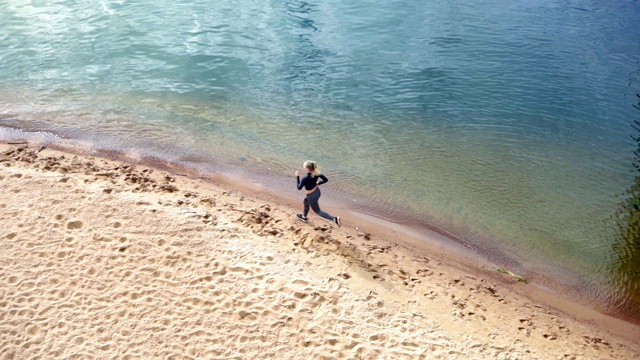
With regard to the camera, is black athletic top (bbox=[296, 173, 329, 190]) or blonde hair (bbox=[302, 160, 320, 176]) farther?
black athletic top (bbox=[296, 173, 329, 190])

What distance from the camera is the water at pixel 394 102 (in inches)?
515

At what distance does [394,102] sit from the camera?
1802cm

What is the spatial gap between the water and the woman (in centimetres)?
169

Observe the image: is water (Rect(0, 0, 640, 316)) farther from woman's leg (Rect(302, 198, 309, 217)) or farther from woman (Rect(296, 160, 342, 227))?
woman (Rect(296, 160, 342, 227))

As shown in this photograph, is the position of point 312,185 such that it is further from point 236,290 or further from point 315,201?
point 236,290

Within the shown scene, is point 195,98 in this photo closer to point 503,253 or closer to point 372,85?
point 372,85

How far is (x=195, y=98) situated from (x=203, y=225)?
7973 mm

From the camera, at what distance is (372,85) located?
19109mm

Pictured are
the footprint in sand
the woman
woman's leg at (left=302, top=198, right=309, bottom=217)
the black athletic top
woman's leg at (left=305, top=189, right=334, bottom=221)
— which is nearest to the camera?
the footprint in sand

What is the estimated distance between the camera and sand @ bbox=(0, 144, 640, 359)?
870 centimetres

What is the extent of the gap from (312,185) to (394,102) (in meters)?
7.65

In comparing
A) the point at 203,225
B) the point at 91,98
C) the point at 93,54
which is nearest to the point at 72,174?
Answer: the point at 203,225

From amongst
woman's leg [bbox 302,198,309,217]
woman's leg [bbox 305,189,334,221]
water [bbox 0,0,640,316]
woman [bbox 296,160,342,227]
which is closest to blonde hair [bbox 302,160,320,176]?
woman [bbox 296,160,342,227]

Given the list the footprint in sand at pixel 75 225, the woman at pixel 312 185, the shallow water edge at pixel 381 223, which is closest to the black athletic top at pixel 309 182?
the woman at pixel 312 185
